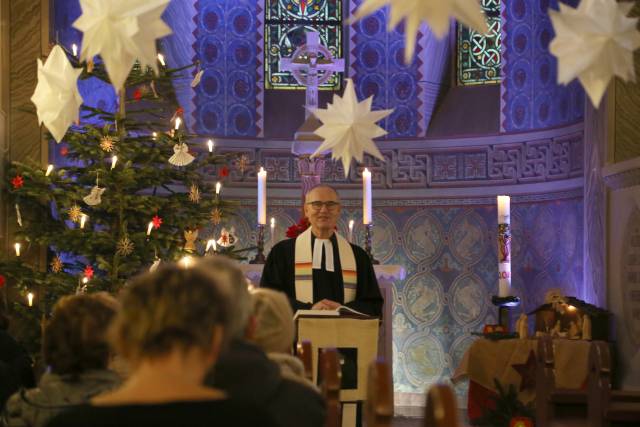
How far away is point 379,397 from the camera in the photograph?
2.56 m

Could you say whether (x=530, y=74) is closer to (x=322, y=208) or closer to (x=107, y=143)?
(x=107, y=143)

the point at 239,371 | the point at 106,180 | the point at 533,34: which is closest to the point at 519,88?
the point at 533,34

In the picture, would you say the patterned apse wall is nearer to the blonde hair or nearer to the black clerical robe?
the black clerical robe

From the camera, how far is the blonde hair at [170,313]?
2168mm

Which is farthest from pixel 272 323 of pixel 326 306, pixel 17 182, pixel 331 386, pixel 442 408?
pixel 17 182

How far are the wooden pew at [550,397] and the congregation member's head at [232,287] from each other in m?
4.16

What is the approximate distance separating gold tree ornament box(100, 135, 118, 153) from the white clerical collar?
1.81 metres

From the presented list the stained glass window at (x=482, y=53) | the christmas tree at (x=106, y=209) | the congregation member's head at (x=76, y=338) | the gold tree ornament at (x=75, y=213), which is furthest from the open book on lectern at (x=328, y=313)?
the stained glass window at (x=482, y=53)

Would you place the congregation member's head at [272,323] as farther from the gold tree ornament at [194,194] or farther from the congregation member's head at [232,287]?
the gold tree ornament at [194,194]

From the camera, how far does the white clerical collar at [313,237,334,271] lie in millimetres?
7324

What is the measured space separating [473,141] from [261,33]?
9.05ft

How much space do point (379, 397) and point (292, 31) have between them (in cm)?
1092

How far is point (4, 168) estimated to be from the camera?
8.73 meters

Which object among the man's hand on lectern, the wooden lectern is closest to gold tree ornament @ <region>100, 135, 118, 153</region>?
the man's hand on lectern
